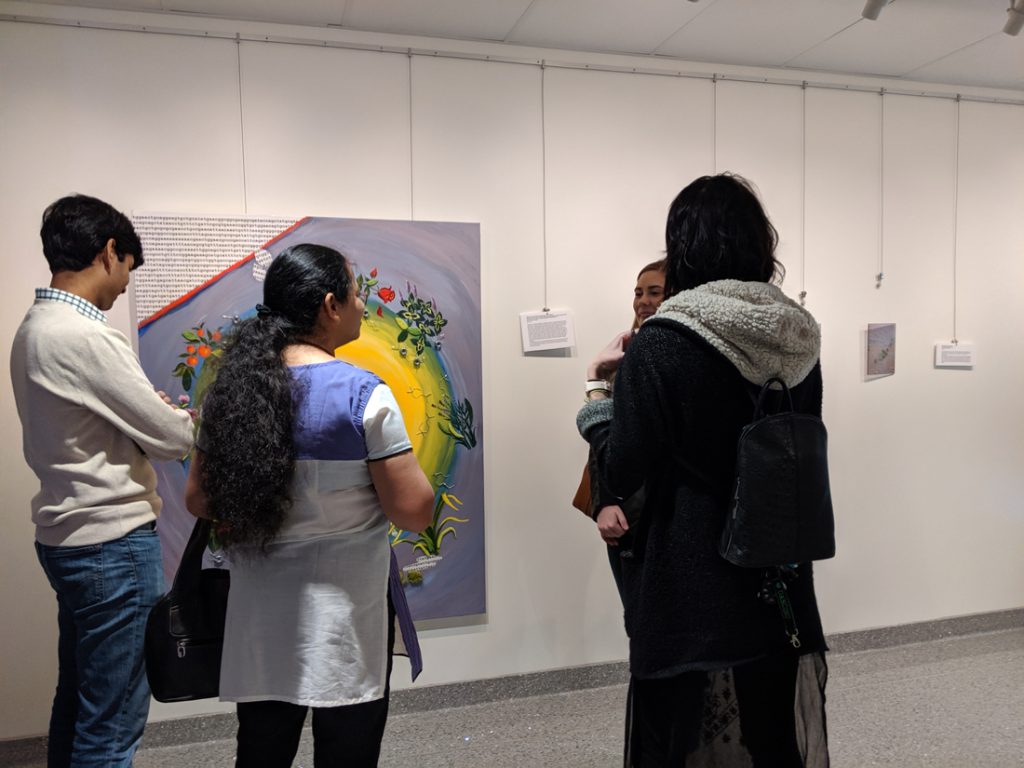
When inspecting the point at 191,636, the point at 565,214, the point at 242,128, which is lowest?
the point at 191,636

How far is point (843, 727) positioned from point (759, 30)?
8.07 feet

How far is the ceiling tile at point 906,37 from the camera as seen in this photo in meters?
2.37

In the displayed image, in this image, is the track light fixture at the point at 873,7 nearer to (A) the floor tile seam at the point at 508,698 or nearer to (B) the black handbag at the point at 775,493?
(B) the black handbag at the point at 775,493

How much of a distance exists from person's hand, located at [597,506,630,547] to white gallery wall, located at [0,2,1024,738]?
119cm

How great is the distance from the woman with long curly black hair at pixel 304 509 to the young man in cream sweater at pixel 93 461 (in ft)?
1.29

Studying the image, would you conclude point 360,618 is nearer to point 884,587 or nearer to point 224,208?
point 224,208

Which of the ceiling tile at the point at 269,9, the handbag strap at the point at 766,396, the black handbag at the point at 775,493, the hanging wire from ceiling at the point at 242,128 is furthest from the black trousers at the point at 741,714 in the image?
the ceiling tile at the point at 269,9

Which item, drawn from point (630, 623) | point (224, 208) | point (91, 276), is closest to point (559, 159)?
point (224, 208)

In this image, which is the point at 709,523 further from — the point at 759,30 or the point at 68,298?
the point at 759,30

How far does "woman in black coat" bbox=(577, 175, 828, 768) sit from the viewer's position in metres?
1.20

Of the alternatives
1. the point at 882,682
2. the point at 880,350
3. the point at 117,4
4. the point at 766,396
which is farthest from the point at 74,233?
the point at 882,682

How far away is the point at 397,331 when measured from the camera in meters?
2.47

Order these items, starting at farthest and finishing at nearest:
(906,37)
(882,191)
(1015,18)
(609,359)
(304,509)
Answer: (882,191)
(906,37)
(1015,18)
(609,359)
(304,509)

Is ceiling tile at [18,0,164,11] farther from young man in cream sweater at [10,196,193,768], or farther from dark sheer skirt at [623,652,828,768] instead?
dark sheer skirt at [623,652,828,768]
